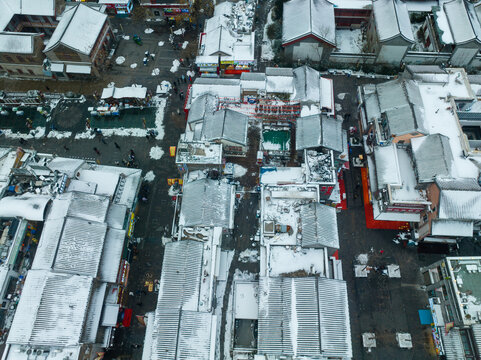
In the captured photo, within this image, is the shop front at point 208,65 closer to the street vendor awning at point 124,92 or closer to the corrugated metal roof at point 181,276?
the street vendor awning at point 124,92

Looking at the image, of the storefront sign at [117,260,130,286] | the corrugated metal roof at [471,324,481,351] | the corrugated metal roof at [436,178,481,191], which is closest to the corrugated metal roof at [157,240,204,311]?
the storefront sign at [117,260,130,286]

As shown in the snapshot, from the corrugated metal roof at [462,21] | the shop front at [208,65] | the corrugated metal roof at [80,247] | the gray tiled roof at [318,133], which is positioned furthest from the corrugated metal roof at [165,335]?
the corrugated metal roof at [462,21]

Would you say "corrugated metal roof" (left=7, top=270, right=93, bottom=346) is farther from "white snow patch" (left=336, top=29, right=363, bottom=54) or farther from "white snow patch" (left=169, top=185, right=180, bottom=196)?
"white snow patch" (left=336, top=29, right=363, bottom=54)

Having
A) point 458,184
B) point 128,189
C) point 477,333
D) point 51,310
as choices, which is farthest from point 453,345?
point 128,189

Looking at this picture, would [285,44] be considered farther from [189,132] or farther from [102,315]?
[102,315]

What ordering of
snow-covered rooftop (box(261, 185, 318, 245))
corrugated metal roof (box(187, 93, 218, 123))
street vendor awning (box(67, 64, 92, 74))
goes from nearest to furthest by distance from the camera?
snow-covered rooftop (box(261, 185, 318, 245)), corrugated metal roof (box(187, 93, 218, 123)), street vendor awning (box(67, 64, 92, 74))

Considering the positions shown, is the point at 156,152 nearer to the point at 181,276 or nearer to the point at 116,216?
the point at 116,216
